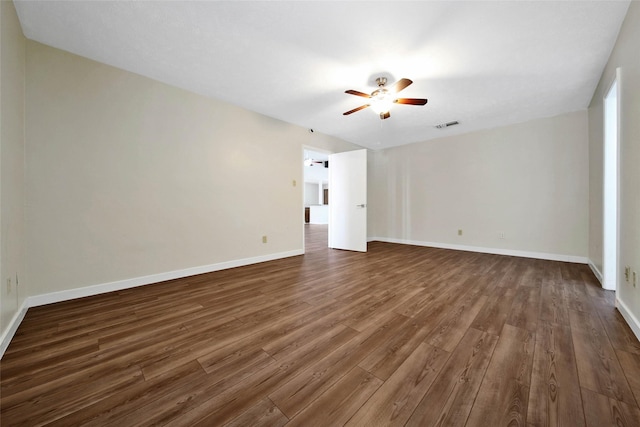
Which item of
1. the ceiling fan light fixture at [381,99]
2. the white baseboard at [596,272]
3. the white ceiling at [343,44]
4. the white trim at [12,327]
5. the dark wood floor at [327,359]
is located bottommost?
the dark wood floor at [327,359]

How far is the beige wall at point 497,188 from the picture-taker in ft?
12.1

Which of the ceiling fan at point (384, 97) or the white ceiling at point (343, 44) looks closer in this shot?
the white ceiling at point (343, 44)

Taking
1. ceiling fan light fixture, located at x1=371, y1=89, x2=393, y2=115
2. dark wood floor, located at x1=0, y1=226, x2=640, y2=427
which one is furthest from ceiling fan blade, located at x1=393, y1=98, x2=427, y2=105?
dark wood floor, located at x1=0, y1=226, x2=640, y2=427

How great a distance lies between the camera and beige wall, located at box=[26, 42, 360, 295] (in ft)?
6.97

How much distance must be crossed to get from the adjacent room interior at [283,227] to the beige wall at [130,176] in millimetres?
18

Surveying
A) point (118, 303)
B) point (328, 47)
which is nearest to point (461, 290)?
point (328, 47)

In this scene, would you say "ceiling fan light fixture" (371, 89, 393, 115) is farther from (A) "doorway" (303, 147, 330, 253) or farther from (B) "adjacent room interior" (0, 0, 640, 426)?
(A) "doorway" (303, 147, 330, 253)

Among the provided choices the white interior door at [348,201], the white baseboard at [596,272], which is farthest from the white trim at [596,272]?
the white interior door at [348,201]

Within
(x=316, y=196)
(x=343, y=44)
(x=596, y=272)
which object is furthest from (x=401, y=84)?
(x=316, y=196)

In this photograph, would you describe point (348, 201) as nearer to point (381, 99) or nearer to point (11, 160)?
point (381, 99)

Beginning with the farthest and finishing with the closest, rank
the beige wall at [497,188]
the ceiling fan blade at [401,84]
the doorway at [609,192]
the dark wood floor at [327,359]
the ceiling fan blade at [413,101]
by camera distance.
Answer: the beige wall at [497,188] → the ceiling fan blade at [413,101] → the doorway at [609,192] → the ceiling fan blade at [401,84] → the dark wood floor at [327,359]

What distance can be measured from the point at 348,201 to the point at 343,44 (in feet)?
9.71

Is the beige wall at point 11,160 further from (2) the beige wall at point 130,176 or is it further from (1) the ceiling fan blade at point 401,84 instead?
(1) the ceiling fan blade at point 401,84

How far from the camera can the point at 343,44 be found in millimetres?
2117
